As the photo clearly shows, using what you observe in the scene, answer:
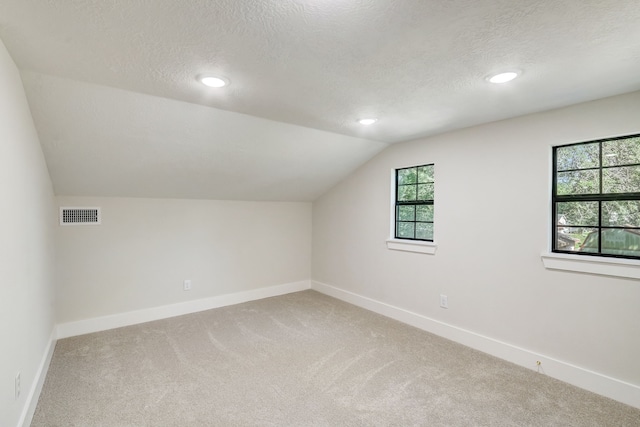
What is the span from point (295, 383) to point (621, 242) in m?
2.67

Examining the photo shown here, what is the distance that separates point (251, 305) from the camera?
431 cm

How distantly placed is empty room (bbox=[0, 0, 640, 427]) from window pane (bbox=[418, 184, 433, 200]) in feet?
0.10

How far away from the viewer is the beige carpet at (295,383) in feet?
6.70

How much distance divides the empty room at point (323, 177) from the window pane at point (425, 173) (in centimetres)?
2

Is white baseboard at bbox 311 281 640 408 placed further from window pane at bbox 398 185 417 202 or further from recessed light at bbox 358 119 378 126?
recessed light at bbox 358 119 378 126

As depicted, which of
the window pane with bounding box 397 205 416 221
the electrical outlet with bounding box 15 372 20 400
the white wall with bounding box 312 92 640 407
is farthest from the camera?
the window pane with bounding box 397 205 416 221

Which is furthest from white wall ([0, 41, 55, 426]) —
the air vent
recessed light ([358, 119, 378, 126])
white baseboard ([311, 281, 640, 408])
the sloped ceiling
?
white baseboard ([311, 281, 640, 408])

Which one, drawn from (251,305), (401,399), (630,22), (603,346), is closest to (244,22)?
(630,22)

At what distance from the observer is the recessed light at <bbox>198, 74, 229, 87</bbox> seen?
199cm

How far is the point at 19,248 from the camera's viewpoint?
1.84 meters

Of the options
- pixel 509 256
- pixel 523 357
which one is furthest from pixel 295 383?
pixel 509 256

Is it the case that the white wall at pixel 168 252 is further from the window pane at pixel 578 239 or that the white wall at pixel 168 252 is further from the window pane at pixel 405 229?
the window pane at pixel 578 239

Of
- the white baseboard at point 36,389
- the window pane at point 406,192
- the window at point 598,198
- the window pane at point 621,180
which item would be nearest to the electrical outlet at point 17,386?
the white baseboard at point 36,389

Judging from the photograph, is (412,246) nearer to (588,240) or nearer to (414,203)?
(414,203)
